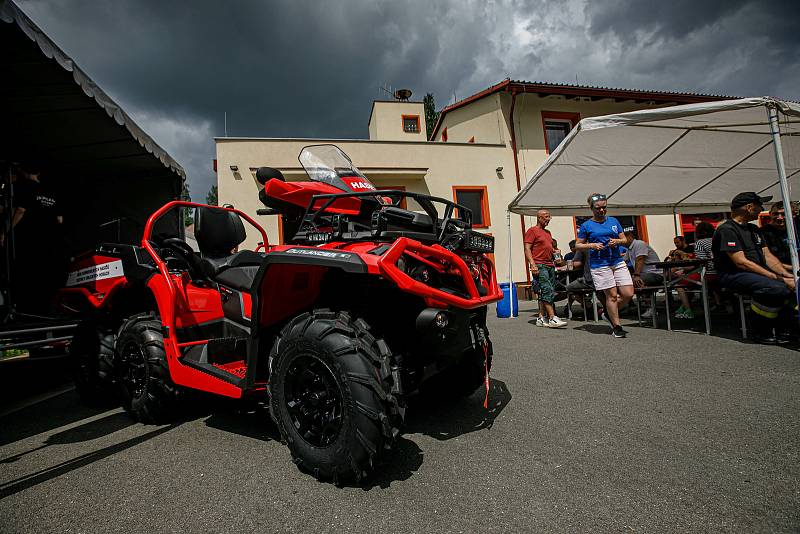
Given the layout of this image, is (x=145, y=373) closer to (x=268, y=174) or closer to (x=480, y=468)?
(x=268, y=174)

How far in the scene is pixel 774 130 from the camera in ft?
14.1

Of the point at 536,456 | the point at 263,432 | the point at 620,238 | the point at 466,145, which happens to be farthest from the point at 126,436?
the point at 466,145

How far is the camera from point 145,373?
265cm

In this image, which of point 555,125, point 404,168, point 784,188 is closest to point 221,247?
point 784,188

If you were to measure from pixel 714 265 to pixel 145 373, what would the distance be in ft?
19.3

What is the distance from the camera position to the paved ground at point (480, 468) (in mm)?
1524

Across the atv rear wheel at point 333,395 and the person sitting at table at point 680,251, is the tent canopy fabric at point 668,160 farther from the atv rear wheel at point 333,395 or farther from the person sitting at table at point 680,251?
the atv rear wheel at point 333,395

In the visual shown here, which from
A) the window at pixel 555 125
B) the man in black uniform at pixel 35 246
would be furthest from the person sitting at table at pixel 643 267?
the window at pixel 555 125

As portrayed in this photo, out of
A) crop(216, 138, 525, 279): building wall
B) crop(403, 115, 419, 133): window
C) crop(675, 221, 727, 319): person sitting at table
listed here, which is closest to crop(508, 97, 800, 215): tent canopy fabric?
crop(675, 221, 727, 319): person sitting at table

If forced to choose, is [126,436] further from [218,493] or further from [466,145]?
[466,145]

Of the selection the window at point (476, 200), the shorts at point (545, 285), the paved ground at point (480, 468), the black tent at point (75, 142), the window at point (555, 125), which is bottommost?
the paved ground at point (480, 468)

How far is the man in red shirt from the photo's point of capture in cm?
602

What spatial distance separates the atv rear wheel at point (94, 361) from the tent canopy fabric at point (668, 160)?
599 centimetres

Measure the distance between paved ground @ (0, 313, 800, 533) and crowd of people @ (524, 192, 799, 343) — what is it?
1.28m
